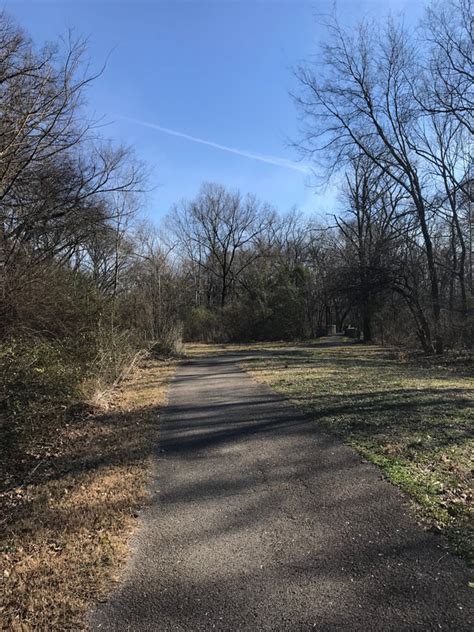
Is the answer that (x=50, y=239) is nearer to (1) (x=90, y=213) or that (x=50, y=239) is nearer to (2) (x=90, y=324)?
(1) (x=90, y=213)

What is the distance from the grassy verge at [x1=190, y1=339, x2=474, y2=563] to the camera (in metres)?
4.27

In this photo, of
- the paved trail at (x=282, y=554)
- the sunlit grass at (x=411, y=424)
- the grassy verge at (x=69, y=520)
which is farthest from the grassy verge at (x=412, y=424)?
the grassy verge at (x=69, y=520)

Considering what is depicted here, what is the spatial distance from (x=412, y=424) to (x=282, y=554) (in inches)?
170

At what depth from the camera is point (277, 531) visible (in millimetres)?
3885

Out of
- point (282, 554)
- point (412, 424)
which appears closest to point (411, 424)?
point (412, 424)

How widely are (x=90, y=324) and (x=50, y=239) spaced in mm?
3721

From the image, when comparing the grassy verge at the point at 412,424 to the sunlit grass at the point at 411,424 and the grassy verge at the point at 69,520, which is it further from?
the grassy verge at the point at 69,520

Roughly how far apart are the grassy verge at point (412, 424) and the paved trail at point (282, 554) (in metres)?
0.27

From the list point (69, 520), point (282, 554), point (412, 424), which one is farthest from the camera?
point (412, 424)

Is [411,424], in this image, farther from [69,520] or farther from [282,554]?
[69,520]

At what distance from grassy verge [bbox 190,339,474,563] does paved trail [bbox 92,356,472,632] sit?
0.89ft

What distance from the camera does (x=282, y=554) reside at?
350 centimetres

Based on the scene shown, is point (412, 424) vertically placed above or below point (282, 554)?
above

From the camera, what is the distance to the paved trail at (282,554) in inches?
109
